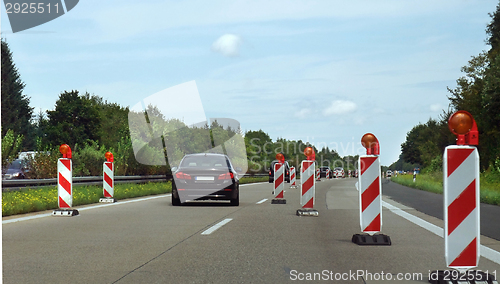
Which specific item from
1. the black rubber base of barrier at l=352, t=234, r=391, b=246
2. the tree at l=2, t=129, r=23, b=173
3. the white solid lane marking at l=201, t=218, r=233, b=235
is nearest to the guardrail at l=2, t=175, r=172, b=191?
the tree at l=2, t=129, r=23, b=173

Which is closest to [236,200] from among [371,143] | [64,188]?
[64,188]

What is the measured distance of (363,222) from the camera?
8008mm

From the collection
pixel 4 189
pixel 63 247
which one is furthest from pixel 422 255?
pixel 4 189

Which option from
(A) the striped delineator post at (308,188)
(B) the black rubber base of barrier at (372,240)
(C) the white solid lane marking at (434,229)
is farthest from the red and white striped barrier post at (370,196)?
(A) the striped delineator post at (308,188)

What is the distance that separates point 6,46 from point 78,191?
197 ft

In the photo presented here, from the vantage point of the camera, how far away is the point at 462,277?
5.14 m

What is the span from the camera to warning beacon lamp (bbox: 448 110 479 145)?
205 inches

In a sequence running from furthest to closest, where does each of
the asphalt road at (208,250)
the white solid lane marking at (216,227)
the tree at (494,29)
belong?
the tree at (494,29)
the white solid lane marking at (216,227)
the asphalt road at (208,250)

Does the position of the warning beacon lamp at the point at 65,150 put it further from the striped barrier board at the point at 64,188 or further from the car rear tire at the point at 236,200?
the car rear tire at the point at 236,200

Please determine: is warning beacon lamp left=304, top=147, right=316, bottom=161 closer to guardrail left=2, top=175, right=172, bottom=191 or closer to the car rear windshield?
the car rear windshield

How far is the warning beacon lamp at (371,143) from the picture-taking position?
8.04m

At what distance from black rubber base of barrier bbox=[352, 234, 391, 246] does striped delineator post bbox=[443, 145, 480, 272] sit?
2.75m

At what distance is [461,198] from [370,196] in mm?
2748

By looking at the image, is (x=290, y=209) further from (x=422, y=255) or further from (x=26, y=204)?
(x=422, y=255)
